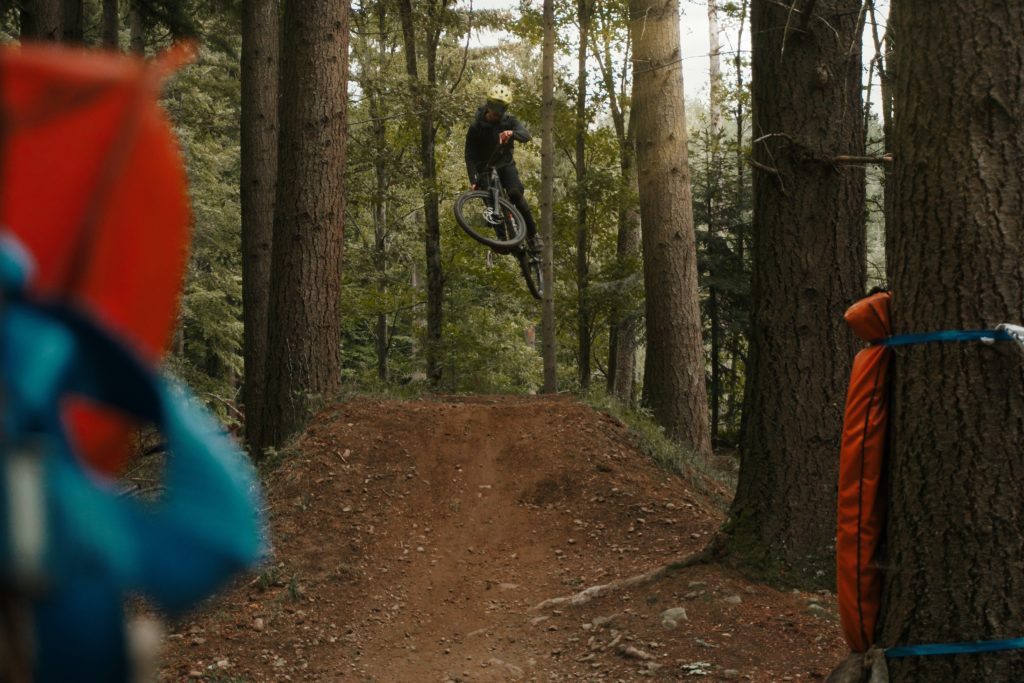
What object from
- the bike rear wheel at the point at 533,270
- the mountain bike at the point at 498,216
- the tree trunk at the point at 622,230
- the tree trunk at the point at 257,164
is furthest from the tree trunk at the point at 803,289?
the tree trunk at the point at 622,230

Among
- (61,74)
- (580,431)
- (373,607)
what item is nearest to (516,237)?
(580,431)

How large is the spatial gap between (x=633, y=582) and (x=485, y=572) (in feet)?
4.56

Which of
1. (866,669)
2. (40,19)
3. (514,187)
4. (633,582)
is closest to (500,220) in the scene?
(514,187)

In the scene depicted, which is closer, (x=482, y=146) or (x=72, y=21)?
(x=72, y=21)

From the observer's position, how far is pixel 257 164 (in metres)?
12.4

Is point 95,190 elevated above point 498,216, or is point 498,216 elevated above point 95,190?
point 498,216

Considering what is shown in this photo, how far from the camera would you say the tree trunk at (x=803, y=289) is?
6250mm

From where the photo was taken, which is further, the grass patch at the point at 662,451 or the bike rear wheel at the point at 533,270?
the bike rear wheel at the point at 533,270

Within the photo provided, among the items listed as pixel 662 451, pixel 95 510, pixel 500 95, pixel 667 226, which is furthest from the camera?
pixel 667 226

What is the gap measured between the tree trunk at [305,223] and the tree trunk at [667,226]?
458 cm

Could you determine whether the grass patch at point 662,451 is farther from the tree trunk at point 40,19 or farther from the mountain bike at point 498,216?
the tree trunk at point 40,19

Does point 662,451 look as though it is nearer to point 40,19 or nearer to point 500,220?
point 500,220

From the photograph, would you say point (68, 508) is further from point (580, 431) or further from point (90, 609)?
point (580, 431)

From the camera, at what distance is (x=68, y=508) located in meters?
0.91
